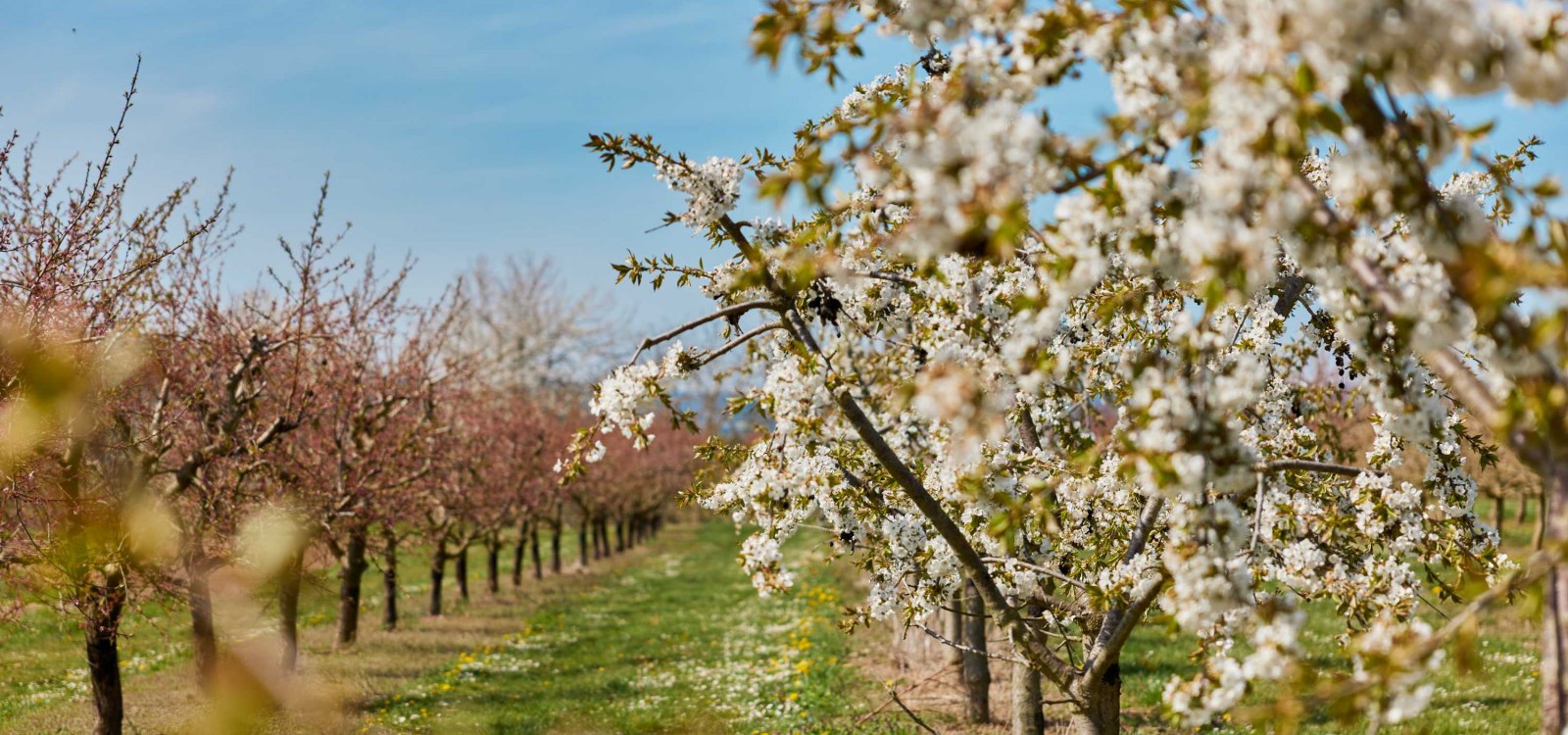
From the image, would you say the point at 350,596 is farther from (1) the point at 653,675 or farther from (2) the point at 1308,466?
(2) the point at 1308,466

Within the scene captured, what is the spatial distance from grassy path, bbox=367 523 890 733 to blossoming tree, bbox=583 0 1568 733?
5.68 metres

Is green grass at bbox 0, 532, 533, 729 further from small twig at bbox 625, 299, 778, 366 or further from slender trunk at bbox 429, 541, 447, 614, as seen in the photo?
small twig at bbox 625, 299, 778, 366

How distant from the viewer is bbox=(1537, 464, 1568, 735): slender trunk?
2.77 metres

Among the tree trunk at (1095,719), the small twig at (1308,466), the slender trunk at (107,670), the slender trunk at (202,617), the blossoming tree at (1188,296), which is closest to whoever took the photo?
the blossoming tree at (1188,296)

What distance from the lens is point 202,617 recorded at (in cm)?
1188

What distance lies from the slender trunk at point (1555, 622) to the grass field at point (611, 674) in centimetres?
448

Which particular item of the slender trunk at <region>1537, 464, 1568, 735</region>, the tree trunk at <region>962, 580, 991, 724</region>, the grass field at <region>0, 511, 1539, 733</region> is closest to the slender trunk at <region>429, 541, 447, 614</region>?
the grass field at <region>0, 511, 1539, 733</region>

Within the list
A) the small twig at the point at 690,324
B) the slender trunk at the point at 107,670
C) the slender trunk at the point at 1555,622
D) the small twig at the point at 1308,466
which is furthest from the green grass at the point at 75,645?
the slender trunk at the point at 1555,622

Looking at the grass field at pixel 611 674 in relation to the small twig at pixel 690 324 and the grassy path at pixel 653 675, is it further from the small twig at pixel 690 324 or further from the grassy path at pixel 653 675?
the small twig at pixel 690 324

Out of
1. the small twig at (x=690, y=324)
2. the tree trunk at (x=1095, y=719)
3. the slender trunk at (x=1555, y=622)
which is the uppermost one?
the small twig at (x=690, y=324)

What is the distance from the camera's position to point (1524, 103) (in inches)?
91.8

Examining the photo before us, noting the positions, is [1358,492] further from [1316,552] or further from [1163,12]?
[1163,12]

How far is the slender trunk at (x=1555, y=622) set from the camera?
2.77 m

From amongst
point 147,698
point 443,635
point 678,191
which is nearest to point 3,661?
point 147,698
